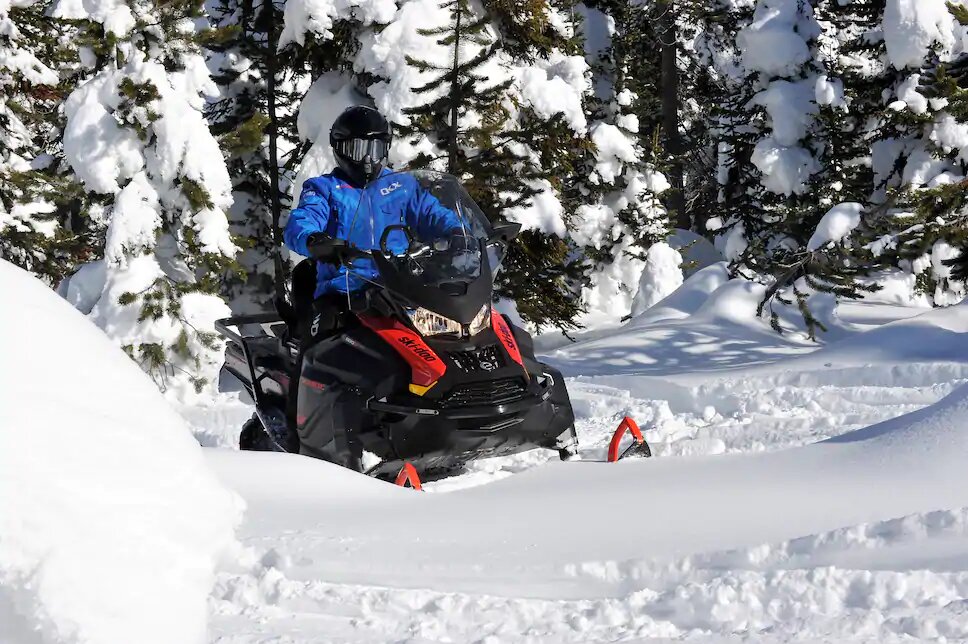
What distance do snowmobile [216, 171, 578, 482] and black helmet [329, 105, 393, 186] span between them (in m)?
0.12

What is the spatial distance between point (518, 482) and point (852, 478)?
162 cm

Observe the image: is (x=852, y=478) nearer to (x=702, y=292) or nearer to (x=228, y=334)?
(x=228, y=334)

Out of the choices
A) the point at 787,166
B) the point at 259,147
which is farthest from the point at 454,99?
the point at 787,166

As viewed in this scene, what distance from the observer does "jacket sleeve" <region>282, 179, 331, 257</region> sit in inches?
232

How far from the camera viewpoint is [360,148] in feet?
20.3

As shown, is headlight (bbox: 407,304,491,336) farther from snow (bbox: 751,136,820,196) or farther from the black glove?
snow (bbox: 751,136,820,196)

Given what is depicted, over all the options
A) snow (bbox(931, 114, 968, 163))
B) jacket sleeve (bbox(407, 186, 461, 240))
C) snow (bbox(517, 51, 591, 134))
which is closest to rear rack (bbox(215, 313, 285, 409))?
jacket sleeve (bbox(407, 186, 461, 240))

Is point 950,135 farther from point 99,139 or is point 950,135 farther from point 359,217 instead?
point 99,139

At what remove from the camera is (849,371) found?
8.35 metres

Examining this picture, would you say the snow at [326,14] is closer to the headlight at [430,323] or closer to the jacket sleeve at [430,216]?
the jacket sleeve at [430,216]

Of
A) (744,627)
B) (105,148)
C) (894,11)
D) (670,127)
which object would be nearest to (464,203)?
(744,627)

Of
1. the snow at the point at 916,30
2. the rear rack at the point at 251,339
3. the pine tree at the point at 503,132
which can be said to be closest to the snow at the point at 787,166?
the snow at the point at 916,30

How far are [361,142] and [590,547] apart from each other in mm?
3469

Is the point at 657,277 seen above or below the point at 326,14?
below
